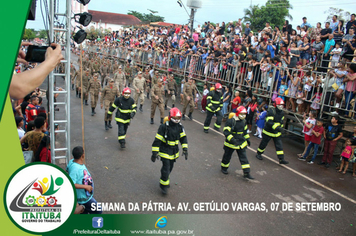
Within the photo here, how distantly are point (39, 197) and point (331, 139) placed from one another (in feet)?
30.9

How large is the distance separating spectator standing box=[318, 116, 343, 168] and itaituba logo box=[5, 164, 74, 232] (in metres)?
9.03

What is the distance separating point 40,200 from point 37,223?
26 centimetres

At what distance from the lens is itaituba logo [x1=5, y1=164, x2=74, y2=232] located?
114 inches

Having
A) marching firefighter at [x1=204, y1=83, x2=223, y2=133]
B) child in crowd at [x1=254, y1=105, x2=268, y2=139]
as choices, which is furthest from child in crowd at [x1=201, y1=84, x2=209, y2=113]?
child in crowd at [x1=254, y1=105, x2=268, y2=139]

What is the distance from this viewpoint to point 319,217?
256 inches

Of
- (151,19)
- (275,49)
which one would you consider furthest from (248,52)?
(151,19)

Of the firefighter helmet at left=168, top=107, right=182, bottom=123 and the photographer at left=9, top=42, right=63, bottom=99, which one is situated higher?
the photographer at left=9, top=42, right=63, bottom=99

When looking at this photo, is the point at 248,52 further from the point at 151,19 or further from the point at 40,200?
the point at 151,19

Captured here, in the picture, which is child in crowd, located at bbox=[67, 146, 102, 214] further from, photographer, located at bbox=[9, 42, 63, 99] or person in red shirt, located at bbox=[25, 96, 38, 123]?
person in red shirt, located at bbox=[25, 96, 38, 123]

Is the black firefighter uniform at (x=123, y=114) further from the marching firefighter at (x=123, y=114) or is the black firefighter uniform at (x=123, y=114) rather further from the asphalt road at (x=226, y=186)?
the asphalt road at (x=226, y=186)

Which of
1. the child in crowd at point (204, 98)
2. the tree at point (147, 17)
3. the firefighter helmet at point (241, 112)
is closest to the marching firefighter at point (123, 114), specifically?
the firefighter helmet at point (241, 112)

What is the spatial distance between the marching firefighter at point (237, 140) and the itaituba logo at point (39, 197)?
555 cm

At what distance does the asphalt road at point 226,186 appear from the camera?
605 centimetres

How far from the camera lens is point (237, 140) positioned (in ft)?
27.0
